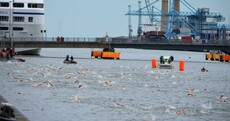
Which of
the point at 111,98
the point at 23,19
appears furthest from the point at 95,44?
the point at 111,98

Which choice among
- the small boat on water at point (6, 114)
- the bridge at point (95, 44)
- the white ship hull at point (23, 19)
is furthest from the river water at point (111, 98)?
the white ship hull at point (23, 19)

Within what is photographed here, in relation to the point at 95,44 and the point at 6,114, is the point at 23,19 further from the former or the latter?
the point at 6,114

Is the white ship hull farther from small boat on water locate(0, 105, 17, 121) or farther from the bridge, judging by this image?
small boat on water locate(0, 105, 17, 121)

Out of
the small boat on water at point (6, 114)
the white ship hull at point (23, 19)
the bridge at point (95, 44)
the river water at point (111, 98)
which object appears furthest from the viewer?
the white ship hull at point (23, 19)

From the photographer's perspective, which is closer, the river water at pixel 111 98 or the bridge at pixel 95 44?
the river water at pixel 111 98

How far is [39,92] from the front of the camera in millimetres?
56531

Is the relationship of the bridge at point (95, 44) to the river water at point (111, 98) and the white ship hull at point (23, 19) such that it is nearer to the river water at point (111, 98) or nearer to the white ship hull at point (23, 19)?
the white ship hull at point (23, 19)

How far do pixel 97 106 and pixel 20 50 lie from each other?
8791 cm

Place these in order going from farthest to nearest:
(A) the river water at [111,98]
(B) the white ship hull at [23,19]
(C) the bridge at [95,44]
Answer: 1. (B) the white ship hull at [23,19]
2. (C) the bridge at [95,44]
3. (A) the river water at [111,98]

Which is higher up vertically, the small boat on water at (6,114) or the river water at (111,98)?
the small boat on water at (6,114)

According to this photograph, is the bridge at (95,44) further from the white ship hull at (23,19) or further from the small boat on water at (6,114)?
the small boat on water at (6,114)

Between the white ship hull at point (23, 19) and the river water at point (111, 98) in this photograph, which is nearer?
the river water at point (111, 98)

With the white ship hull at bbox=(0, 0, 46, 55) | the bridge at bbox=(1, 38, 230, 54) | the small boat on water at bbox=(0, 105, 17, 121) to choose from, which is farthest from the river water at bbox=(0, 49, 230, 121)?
the white ship hull at bbox=(0, 0, 46, 55)

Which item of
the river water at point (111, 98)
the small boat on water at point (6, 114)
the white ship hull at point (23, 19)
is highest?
the white ship hull at point (23, 19)
